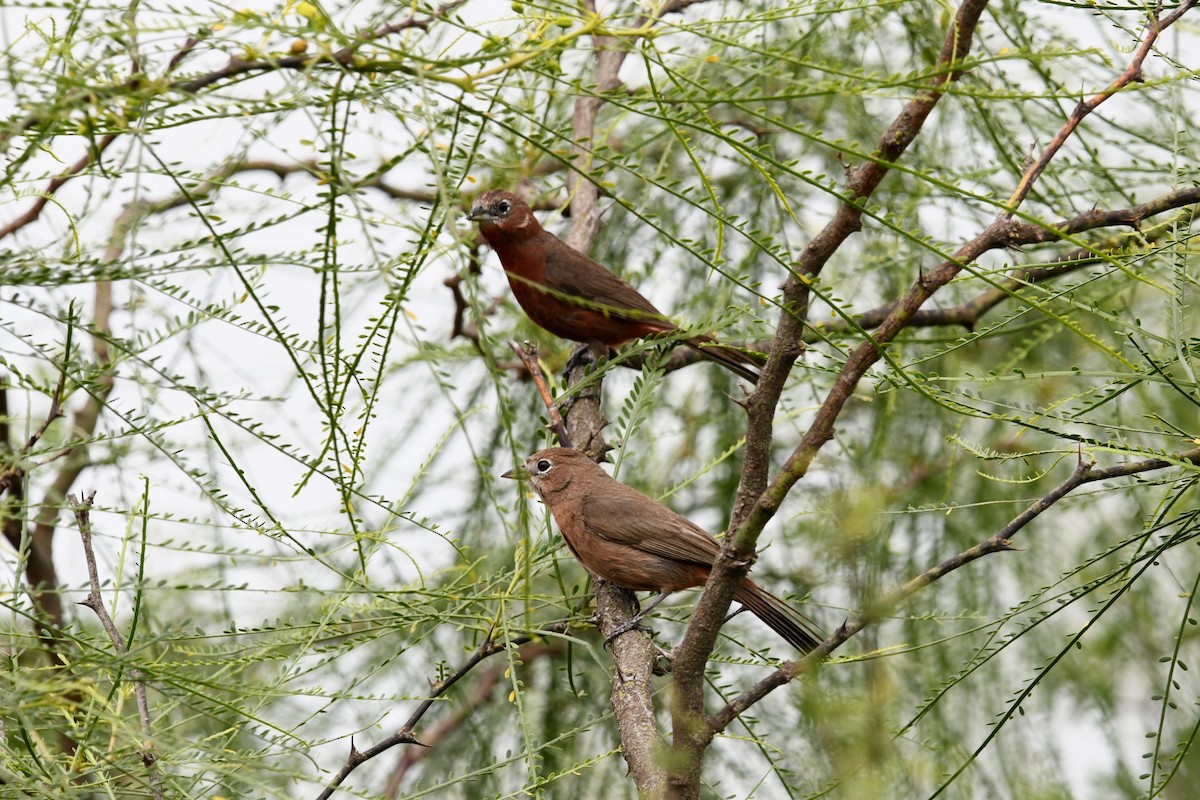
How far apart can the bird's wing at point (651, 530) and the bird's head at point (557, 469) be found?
A: 244 millimetres

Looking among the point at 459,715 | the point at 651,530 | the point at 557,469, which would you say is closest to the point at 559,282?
the point at 557,469

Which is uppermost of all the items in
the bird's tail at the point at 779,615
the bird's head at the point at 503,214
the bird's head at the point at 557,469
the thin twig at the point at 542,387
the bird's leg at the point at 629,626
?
the bird's head at the point at 503,214

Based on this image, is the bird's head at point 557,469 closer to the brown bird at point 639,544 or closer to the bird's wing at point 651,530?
the brown bird at point 639,544

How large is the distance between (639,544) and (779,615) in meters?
0.59

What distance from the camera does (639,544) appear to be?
4.57 metres

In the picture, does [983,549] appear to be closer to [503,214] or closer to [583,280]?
[583,280]

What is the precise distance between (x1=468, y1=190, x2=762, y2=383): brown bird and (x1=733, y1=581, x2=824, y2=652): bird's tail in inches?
44.3

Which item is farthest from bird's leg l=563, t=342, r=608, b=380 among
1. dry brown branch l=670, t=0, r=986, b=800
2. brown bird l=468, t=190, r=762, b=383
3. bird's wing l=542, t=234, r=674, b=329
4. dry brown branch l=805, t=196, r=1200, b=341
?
dry brown branch l=670, t=0, r=986, b=800

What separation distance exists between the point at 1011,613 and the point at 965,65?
4.37 feet

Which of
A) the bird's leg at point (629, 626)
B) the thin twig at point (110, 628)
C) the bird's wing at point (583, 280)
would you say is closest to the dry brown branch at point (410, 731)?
the thin twig at point (110, 628)

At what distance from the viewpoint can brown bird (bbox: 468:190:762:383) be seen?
17.3 ft

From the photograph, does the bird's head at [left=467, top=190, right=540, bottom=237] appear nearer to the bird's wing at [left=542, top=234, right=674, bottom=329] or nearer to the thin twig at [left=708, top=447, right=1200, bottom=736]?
the bird's wing at [left=542, top=234, right=674, bottom=329]

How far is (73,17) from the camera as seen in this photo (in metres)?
2.20

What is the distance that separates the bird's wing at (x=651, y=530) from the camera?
458 centimetres
